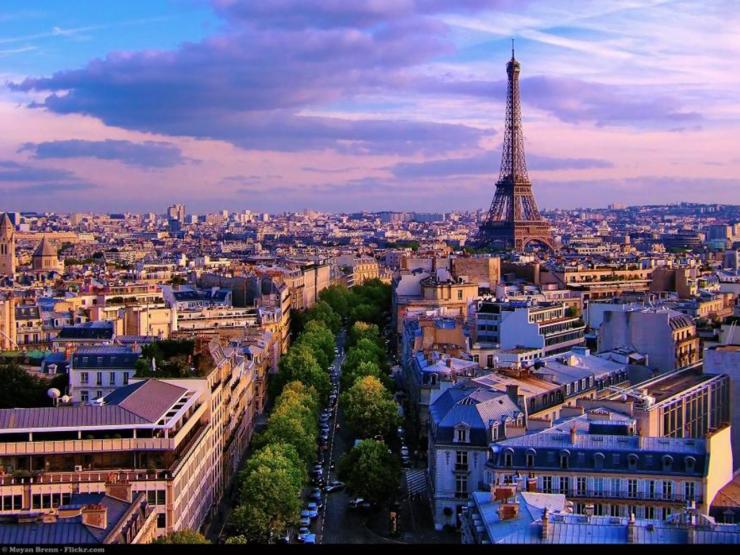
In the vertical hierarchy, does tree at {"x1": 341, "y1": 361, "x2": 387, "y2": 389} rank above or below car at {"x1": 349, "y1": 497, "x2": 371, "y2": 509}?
above

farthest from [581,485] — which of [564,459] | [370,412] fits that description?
[370,412]

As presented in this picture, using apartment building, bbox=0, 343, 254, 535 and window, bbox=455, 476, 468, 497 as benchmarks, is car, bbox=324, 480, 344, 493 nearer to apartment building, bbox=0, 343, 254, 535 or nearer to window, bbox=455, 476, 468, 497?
window, bbox=455, 476, 468, 497

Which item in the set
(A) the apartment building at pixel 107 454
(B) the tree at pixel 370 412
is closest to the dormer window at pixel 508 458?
(A) the apartment building at pixel 107 454

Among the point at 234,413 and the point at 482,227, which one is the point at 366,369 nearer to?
the point at 234,413

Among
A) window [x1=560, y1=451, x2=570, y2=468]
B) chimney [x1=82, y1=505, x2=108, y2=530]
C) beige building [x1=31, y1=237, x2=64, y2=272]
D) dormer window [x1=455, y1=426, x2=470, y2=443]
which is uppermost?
beige building [x1=31, y1=237, x2=64, y2=272]

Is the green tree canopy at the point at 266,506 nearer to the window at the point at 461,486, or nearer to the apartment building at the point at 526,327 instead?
the window at the point at 461,486

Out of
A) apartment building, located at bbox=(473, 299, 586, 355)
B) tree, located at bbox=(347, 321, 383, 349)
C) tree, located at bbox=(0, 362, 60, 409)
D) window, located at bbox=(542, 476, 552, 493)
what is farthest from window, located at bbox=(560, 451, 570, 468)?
tree, located at bbox=(347, 321, 383, 349)

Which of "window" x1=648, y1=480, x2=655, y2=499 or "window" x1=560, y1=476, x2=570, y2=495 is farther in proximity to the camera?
"window" x1=560, y1=476, x2=570, y2=495
